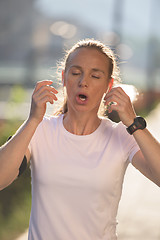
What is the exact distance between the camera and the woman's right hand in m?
2.27

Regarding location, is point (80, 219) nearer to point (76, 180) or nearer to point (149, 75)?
point (76, 180)

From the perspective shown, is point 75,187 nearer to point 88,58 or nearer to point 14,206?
point 88,58

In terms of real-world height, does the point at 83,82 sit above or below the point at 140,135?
above

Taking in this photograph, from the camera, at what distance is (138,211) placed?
630 cm

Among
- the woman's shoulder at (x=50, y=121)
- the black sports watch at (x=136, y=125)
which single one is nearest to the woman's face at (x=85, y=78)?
the woman's shoulder at (x=50, y=121)

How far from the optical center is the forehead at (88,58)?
2445mm

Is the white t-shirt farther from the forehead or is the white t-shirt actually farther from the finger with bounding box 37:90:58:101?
the forehead

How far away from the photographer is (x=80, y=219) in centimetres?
231

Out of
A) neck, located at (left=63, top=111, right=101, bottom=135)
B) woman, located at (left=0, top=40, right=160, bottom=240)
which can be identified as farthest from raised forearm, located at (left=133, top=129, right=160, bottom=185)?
neck, located at (left=63, top=111, right=101, bottom=135)

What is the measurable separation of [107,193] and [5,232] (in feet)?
10.2

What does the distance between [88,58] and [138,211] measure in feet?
13.6

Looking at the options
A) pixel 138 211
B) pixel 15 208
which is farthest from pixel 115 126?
pixel 138 211

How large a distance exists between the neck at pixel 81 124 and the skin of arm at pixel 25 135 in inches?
10.2

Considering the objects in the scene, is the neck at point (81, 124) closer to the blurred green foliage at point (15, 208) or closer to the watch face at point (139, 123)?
the watch face at point (139, 123)
